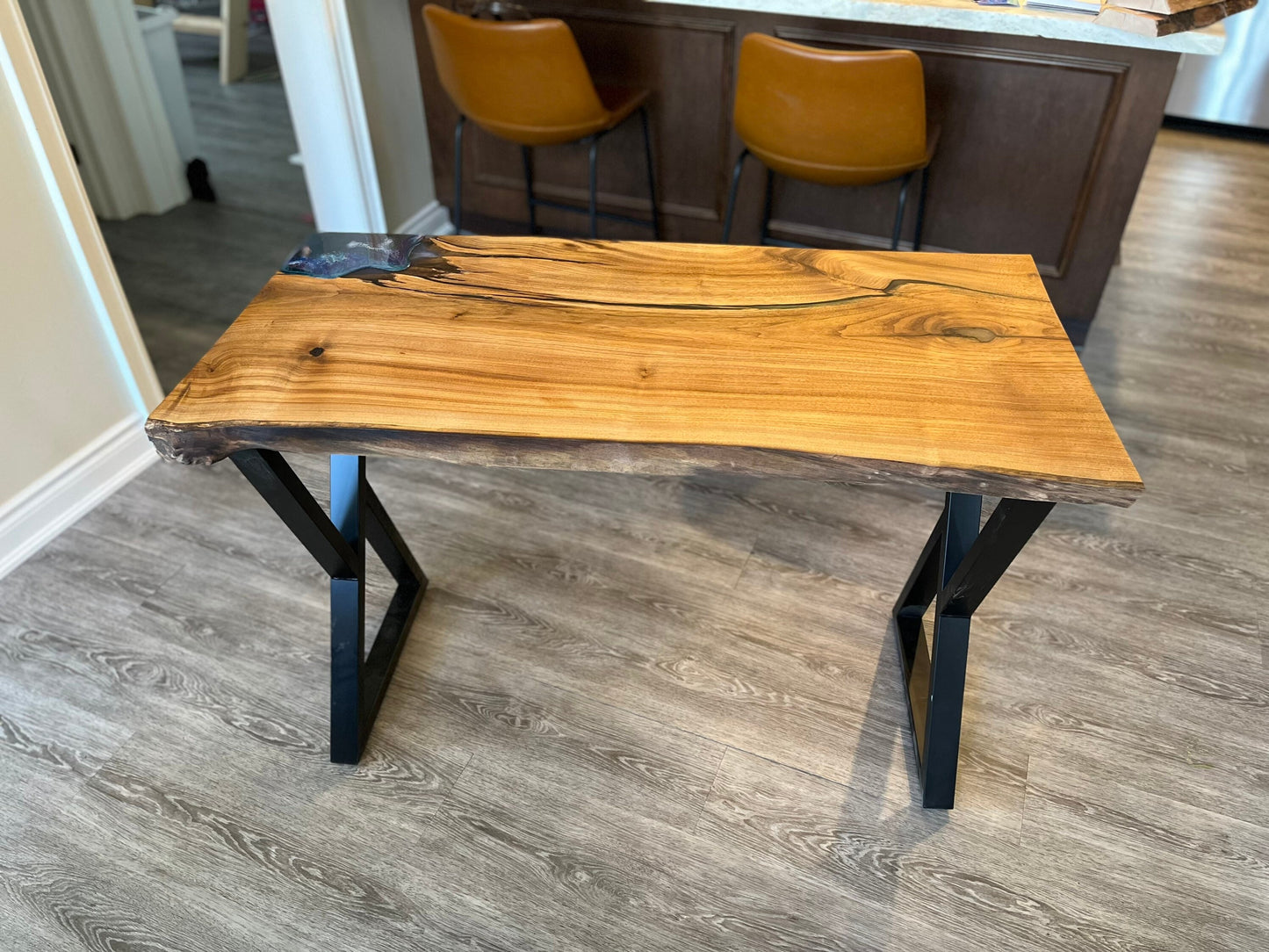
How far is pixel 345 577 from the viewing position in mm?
1461

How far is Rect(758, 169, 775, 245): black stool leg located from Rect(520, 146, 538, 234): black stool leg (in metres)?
0.71

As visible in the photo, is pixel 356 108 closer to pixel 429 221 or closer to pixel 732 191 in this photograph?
pixel 429 221

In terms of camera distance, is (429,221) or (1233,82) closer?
(429,221)

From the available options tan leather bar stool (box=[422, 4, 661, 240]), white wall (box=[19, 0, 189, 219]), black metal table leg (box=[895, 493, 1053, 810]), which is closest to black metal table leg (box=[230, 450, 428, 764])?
black metal table leg (box=[895, 493, 1053, 810])

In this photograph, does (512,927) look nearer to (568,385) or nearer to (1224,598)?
(568,385)

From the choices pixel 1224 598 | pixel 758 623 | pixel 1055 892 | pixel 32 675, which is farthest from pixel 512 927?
pixel 1224 598

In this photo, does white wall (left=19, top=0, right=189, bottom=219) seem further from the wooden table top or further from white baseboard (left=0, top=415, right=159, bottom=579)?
the wooden table top

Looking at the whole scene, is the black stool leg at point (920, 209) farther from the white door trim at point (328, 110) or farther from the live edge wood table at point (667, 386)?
the white door trim at point (328, 110)

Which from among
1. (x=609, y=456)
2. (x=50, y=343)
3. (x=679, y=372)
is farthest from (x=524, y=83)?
(x=609, y=456)

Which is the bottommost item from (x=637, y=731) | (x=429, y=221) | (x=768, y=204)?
(x=637, y=731)

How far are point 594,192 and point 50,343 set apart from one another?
52.9 inches

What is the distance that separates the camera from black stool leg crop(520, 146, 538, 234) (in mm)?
2639

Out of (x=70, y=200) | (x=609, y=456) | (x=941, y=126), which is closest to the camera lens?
(x=609, y=456)

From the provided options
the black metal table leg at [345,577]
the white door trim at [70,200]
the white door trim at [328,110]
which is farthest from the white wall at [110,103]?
the black metal table leg at [345,577]
